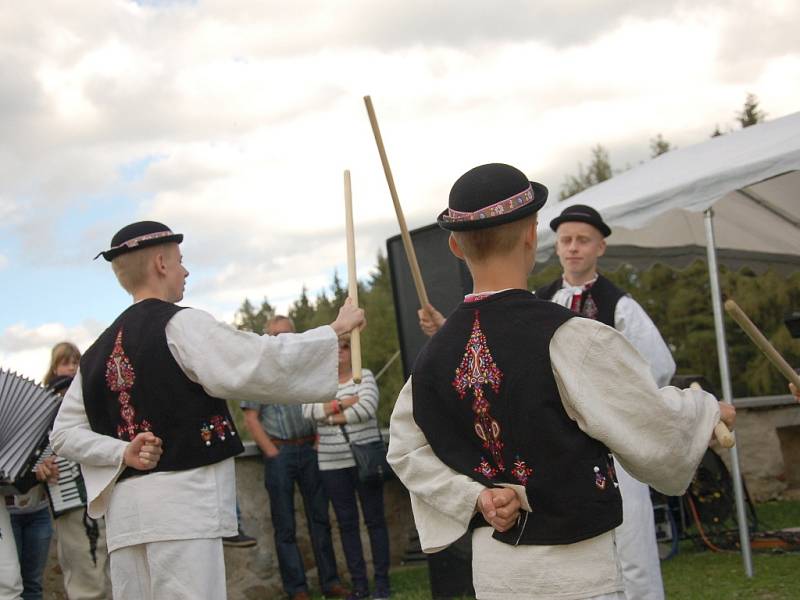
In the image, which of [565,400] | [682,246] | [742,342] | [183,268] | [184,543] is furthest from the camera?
[742,342]

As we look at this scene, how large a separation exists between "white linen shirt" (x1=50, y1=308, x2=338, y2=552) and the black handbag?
3.08 m

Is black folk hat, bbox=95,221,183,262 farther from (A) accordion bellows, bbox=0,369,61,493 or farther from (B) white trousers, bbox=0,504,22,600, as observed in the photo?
(B) white trousers, bbox=0,504,22,600

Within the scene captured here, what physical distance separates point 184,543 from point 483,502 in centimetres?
143

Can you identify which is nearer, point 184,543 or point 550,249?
point 184,543

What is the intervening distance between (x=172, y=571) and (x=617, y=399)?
184 cm

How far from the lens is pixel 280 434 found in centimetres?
708

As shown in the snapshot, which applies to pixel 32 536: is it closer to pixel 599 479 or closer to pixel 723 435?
pixel 599 479

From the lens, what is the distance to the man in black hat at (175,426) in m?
3.49

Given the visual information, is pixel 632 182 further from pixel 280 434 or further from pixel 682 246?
pixel 280 434

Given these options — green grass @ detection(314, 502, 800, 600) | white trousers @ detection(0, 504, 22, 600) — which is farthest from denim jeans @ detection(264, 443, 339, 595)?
white trousers @ detection(0, 504, 22, 600)

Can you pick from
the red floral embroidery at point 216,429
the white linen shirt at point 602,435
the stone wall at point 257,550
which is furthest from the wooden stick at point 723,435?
the stone wall at point 257,550

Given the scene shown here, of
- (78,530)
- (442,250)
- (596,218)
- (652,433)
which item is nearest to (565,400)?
(652,433)

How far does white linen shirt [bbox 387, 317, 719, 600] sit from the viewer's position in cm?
238

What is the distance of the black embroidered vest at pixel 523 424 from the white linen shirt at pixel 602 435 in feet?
0.11
